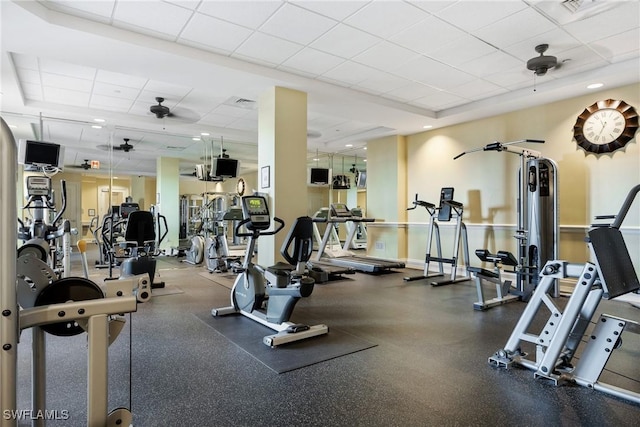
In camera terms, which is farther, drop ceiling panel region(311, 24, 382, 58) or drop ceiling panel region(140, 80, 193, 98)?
drop ceiling panel region(140, 80, 193, 98)

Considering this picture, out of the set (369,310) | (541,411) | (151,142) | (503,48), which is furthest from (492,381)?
(151,142)

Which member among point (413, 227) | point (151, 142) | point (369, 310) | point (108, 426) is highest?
point (151, 142)

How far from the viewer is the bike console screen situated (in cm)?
364

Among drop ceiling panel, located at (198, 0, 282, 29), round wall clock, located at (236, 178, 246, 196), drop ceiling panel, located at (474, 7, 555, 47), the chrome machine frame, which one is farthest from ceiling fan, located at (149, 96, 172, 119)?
the chrome machine frame

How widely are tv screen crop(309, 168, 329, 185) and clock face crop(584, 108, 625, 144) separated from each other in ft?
16.6

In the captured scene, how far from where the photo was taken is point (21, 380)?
7.59 ft

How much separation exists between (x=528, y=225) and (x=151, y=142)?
7.89 metres

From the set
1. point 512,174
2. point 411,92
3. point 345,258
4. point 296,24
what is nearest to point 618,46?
point 512,174

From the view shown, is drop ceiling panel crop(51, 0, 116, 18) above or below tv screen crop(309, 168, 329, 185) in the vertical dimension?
above

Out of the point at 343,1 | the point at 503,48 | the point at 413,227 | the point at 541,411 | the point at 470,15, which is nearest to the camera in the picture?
the point at 541,411

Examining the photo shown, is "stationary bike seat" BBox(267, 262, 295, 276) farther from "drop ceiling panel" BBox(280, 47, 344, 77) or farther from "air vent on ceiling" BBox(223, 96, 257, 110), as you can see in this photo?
"air vent on ceiling" BBox(223, 96, 257, 110)

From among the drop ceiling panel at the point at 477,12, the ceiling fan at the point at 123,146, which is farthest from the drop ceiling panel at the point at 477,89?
the ceiling fan at the point at 123,146

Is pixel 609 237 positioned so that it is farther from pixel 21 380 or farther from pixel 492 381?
pixel 21 380

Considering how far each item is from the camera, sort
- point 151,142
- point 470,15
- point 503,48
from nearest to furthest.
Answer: point 470,15 → point 503,48 → point 151,142
